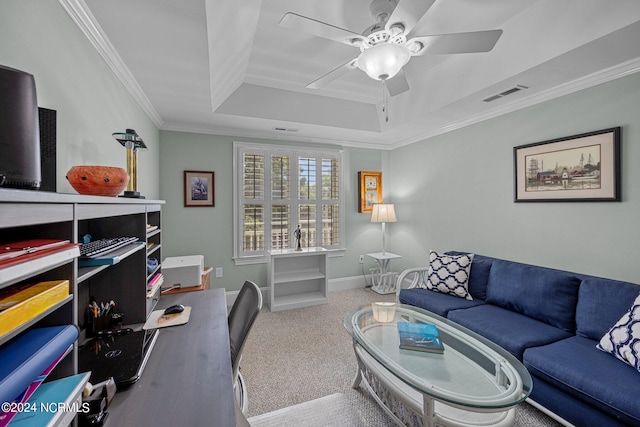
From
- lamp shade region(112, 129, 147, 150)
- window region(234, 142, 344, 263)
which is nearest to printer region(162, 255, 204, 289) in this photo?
window region(234, 142, 344, 263)

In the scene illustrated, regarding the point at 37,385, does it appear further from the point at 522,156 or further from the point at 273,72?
the point at 522,156

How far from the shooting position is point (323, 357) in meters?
2.41

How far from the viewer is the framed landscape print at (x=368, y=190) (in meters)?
4.42

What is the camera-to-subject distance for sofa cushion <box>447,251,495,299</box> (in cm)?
265

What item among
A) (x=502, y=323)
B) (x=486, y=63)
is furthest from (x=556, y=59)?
(x=502, y=323)

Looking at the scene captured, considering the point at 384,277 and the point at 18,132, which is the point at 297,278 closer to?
the point at 384,277

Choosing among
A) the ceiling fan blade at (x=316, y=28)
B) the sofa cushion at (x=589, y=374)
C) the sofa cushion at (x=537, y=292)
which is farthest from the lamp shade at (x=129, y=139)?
the sofa cushion at (x=537, y=292)

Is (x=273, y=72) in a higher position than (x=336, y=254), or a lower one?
higher

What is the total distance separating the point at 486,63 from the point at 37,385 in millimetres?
3213

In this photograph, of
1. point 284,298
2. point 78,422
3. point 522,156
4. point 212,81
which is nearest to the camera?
point 78,422

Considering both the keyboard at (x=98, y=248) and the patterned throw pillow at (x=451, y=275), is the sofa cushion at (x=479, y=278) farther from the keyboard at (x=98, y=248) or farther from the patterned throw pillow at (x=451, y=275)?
the keyboard at (x=98, y=248)

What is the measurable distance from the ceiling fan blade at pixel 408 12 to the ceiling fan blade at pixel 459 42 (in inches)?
6.2

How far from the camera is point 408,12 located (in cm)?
139

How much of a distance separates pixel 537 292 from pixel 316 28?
2.56m
